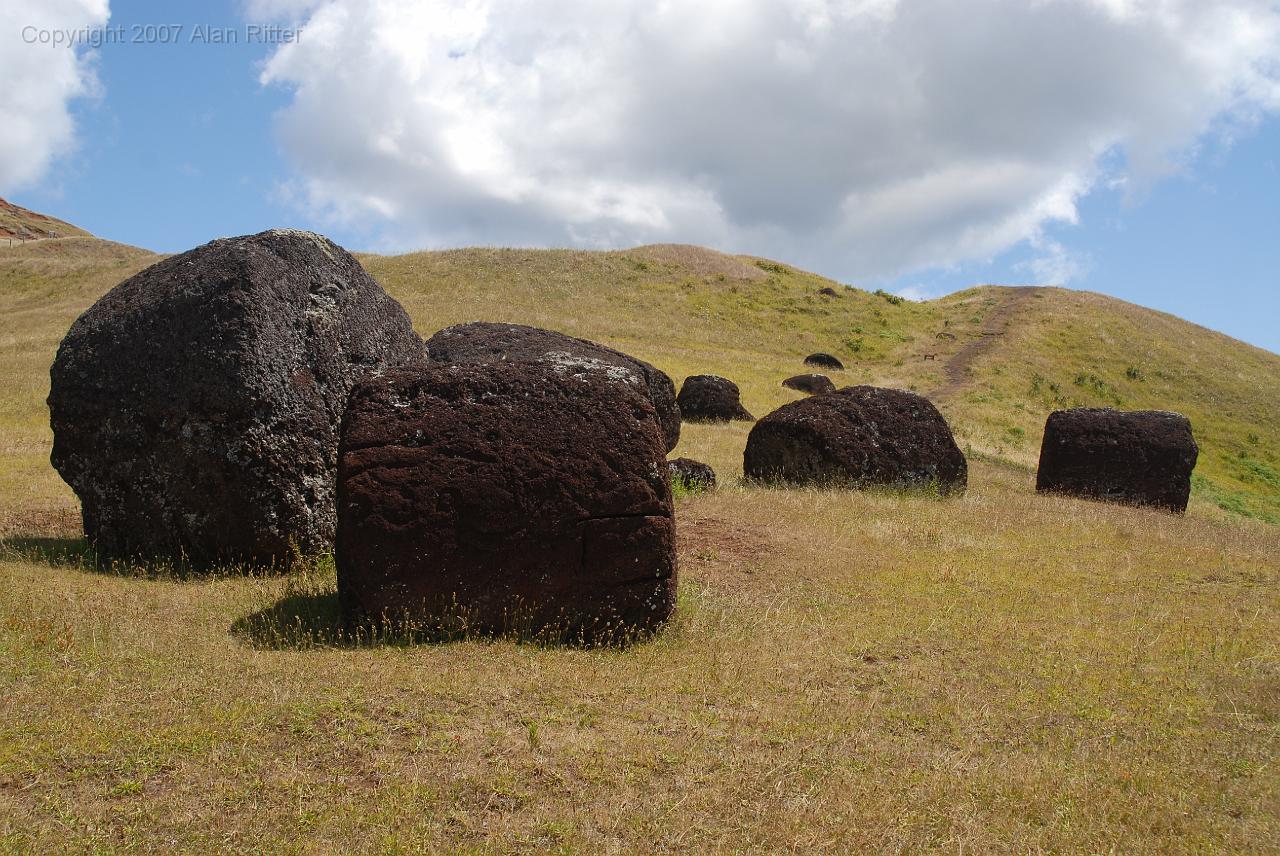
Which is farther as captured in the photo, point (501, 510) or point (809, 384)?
point (809, 384)

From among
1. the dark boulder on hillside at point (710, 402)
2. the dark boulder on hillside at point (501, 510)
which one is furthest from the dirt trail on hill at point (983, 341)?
the dark boulder on hillside at point (501, 510)

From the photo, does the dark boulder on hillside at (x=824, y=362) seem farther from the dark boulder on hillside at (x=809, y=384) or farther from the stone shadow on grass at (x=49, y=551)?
the stone shadow on grass at (x=49, y=551)

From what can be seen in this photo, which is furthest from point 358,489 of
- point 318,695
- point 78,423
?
point 78,423

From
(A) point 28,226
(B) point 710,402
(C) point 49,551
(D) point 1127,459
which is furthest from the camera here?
(A) point 28,226

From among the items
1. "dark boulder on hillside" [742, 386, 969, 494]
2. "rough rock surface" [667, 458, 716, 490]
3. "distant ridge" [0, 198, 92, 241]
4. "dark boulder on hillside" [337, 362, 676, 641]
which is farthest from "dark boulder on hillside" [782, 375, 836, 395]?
"distant ridge" [0, 198, 92, 241]

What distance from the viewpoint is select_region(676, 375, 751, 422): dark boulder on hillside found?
29.0 meters

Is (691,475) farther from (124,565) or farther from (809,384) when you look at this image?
(809,384)

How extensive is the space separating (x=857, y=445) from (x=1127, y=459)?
Answer: 275 inches

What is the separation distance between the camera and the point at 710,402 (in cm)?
2916

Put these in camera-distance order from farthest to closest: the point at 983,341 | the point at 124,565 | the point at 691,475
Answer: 1. the point at 983,341
2. the point at 691,475
3. the point at 124,565

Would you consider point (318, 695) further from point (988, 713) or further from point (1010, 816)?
point (988, 713)

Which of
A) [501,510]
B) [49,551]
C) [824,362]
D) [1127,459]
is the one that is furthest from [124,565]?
[824,362]

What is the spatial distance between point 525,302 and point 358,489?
4566 centimetres

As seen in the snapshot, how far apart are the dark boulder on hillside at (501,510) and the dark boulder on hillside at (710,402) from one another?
21.0 metres
